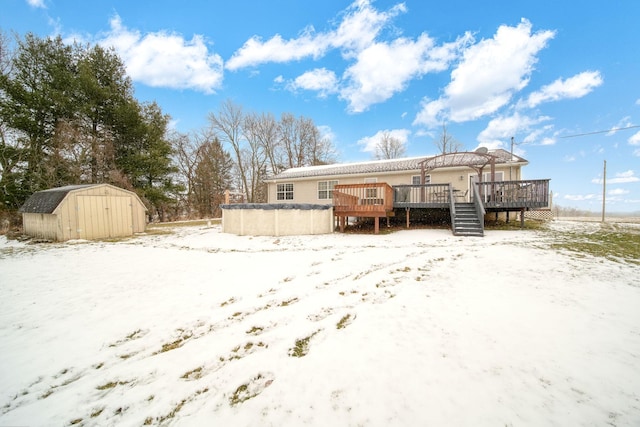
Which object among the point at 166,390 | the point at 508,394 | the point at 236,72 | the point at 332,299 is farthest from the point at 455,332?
the point at 236,72

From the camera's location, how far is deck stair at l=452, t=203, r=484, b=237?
974cm

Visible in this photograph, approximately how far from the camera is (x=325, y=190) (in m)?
17.6

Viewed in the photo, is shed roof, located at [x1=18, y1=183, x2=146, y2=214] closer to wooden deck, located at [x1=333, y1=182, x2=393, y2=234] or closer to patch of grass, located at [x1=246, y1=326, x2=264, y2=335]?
wooden deck, located at [x1=333, y1=182, x2=393, y2=234]

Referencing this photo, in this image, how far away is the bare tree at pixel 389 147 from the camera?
31203 mm

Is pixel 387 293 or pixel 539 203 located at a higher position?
pixel 539 203

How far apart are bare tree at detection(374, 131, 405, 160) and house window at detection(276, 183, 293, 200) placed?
1696cm

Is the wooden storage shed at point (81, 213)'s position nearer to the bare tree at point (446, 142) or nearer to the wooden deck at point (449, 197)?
the wooden deck at point (449, 197)

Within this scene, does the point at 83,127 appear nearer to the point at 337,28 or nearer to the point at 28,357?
the point at 337,28

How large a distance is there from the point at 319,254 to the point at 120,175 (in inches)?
656

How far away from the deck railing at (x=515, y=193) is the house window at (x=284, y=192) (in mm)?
12274

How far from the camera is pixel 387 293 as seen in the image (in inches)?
161

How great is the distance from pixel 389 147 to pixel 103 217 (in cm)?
2902

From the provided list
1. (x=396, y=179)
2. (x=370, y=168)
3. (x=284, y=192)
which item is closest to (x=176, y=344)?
(x=396, y=179)

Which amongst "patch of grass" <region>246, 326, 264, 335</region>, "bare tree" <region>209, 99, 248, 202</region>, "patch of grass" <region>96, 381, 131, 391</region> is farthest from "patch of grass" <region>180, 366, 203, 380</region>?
"bare tree" <region>209, 99, 248, 202</region>
